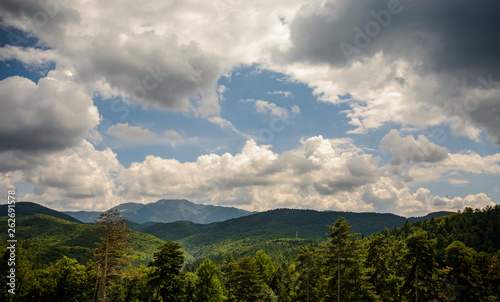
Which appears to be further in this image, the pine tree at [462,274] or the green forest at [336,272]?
the pine tree at [462,274]

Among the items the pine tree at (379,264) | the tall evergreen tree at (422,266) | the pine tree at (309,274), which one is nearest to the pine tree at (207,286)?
the pine tree at (309,274)

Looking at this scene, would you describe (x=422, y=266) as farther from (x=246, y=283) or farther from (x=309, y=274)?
(x=246, y=283)

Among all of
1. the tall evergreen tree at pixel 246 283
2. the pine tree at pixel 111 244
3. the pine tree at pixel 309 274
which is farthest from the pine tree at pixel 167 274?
the pine tree at pixel 309 274

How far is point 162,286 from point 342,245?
26.1m

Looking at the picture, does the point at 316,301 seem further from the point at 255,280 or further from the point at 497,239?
the point at 497,239

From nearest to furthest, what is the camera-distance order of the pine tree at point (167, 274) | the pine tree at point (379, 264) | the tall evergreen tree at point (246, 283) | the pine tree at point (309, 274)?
1. the pine tree at point (379, 264)
2. the pine tree at point (309, 274)
3. the pine tree at point (167, 274)
4. the tall evergreen tree at point (246, 283)

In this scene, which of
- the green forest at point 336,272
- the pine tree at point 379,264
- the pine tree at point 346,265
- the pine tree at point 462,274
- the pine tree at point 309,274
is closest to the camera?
the pine tree at point 346,265

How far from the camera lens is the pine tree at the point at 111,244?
3522 centimetres

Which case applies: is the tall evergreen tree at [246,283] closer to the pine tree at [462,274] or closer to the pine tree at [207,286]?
the pine tree at [207,286]

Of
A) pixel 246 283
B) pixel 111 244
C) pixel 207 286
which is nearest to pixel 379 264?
pixel 246 283

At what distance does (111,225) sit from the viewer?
3553 centimetres

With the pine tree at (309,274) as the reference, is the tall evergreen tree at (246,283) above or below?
below

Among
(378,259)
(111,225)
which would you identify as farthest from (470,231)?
(111,225)

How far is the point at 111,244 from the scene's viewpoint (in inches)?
1433
